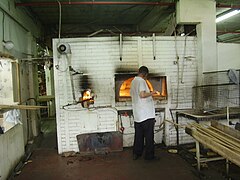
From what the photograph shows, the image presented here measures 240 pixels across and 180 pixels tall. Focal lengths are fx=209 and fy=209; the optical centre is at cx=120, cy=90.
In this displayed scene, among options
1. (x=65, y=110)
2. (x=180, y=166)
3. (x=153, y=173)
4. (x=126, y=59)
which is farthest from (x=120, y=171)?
(x=126, y=59)

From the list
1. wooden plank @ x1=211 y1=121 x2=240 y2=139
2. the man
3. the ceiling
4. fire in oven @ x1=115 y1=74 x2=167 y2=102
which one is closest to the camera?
wooden plank @ x1=211 y1=121 x2=240 y2=139

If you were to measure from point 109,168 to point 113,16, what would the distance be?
15.8 feet

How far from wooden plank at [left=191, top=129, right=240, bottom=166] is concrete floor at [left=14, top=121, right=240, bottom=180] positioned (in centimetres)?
75

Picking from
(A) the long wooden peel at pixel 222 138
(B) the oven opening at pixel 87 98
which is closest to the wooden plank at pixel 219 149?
(A) the long wooden peel at pixel 222 138

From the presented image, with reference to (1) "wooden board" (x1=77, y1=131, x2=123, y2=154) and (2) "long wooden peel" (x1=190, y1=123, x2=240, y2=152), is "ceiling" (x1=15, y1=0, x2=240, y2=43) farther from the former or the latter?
(2) "long wooden peel" (x1=190, y1=123, x2=240, y2=152)

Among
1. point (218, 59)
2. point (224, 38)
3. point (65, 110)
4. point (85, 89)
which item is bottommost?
point (65, 110)

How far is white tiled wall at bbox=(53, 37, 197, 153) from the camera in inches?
173

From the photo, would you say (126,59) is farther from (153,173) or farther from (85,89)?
(153,173)

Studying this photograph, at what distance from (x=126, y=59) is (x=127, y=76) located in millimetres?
370

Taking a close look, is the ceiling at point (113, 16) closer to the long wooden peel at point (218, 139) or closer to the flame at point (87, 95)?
the flame at point (87, 95)

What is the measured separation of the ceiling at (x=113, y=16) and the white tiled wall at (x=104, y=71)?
1.34 feet

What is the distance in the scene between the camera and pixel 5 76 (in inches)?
135

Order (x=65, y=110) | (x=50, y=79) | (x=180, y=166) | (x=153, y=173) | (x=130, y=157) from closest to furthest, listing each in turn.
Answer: (x=153, y=173), (x=180, y=166), (x=130, y=157), (x=65, y=110), (x=50, y=79)

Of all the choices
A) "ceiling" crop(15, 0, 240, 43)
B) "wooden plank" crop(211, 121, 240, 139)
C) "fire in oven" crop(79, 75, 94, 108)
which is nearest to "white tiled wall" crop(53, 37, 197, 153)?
"fire in oven" crop(79, 75, 94, 108)
